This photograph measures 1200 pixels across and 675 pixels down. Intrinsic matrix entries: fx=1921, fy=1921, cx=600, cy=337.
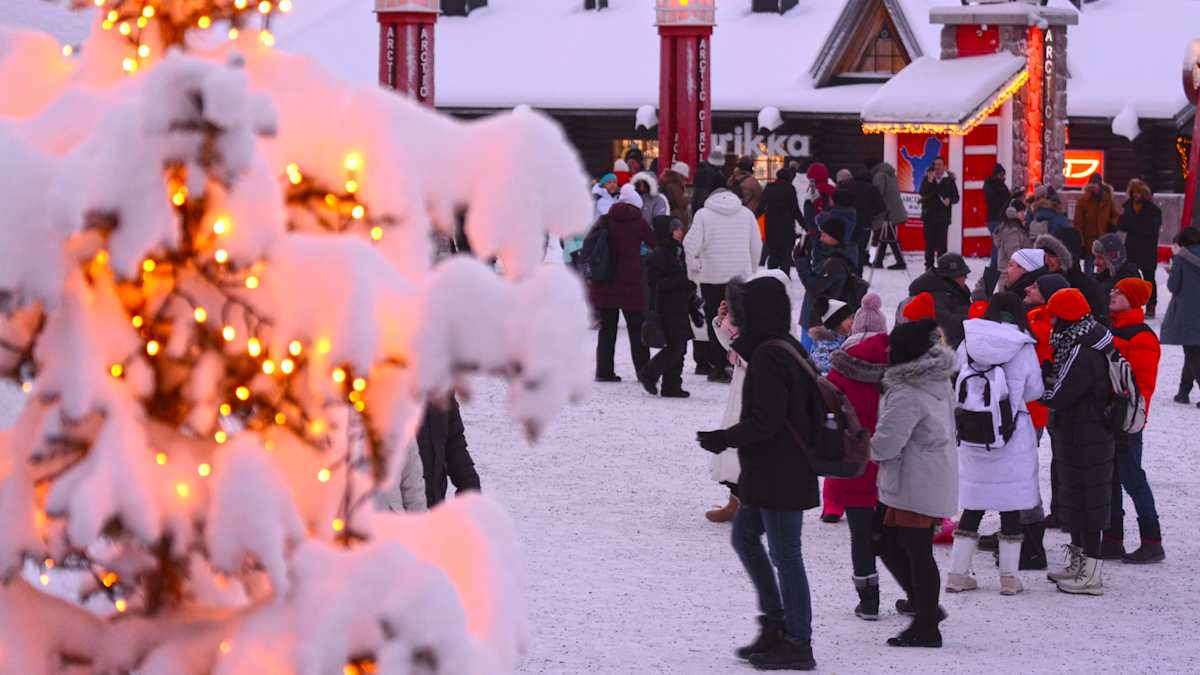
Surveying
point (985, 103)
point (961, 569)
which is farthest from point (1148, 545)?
point (985, 103)

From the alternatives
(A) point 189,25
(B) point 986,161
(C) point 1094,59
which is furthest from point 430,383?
(C) point 1094,59

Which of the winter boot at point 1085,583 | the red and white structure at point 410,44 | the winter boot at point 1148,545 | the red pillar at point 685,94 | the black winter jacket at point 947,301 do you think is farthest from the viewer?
the red and white structure at point 410,44

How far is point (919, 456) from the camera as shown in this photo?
7465 mm

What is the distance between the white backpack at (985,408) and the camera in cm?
799

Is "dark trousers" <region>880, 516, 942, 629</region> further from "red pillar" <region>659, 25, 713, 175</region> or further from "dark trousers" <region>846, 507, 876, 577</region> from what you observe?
"red pillar" <region>659, 25, 713, 175</region>

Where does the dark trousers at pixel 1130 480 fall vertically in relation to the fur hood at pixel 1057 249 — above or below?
below

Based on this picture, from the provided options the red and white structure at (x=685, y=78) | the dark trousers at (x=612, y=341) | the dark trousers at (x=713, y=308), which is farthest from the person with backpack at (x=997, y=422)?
the red and white structure at (x=685, y=78)

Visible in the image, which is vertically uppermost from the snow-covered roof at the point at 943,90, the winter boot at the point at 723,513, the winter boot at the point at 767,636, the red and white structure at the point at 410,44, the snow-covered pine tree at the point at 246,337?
the red and white structure at the point at 410,44

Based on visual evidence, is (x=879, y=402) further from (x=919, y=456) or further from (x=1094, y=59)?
(x=1094, y=59)

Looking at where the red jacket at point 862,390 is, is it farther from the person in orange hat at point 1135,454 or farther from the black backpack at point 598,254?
the black backpack at point 598,254

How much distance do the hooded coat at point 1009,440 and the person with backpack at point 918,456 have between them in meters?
0.53

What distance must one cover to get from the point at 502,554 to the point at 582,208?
703 mm

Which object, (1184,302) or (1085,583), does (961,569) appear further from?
(1184,302)

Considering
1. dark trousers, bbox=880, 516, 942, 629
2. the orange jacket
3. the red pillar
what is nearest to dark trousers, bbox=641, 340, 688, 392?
the orange jacket
